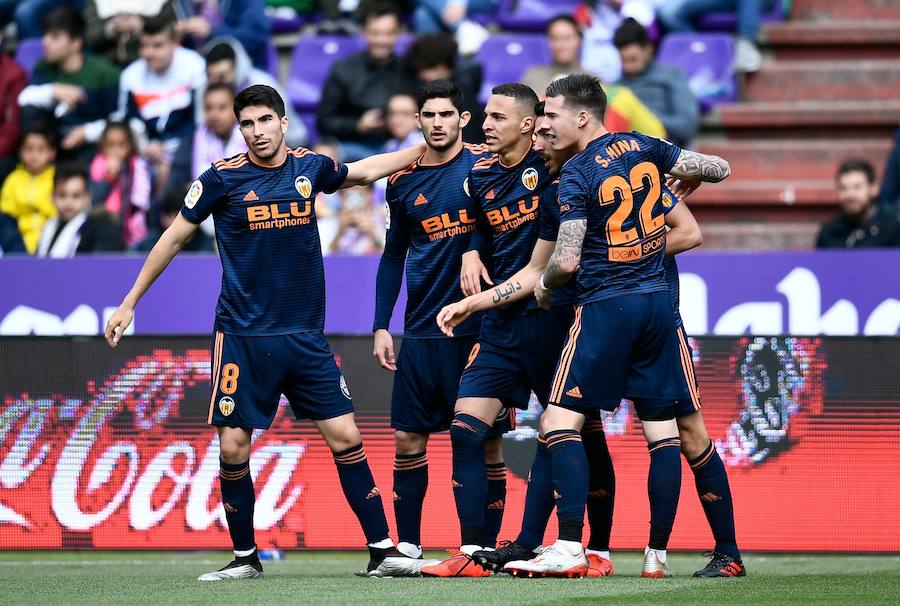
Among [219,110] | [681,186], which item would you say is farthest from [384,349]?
[219,110]

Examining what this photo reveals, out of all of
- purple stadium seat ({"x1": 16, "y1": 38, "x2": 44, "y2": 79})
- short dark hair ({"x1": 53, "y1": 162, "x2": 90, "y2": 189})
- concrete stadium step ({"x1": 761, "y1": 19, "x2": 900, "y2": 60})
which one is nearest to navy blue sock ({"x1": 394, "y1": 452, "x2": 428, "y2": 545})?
short dark hair ({"x1": 53, "y1": 162, "x2": 90, "y2": 189})

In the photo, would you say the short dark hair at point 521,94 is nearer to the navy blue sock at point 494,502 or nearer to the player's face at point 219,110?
the navy blue sock at point 494,502

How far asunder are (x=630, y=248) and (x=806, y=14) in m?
8.53

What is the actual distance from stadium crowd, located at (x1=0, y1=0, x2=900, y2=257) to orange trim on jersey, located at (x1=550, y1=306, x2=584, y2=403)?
465cm

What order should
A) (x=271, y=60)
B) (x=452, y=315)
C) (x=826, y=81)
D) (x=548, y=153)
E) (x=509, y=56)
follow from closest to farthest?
(x=452, y=315) < (x=548, y=153) < (x=509, y=56) < (x=826, y=81) < (x=271, y=60)

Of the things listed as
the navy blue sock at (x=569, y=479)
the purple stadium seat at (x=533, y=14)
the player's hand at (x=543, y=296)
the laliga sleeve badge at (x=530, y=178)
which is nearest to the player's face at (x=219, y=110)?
the purple stadium seat at (x=533, y=14)

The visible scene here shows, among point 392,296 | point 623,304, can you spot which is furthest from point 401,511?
point 623,304

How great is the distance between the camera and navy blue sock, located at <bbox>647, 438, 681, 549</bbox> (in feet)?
21.8

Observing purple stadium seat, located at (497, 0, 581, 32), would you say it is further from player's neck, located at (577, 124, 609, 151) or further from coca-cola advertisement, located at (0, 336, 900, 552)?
player's neck, located at (577, 124, 609, 151)

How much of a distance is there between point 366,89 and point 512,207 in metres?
6.04

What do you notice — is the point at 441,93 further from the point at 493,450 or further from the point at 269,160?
the point at 493,450

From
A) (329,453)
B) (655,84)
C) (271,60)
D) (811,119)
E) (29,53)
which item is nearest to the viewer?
(329,453)

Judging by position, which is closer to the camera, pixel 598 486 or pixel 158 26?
pixel 598 486

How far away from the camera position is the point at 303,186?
6.93 meters
